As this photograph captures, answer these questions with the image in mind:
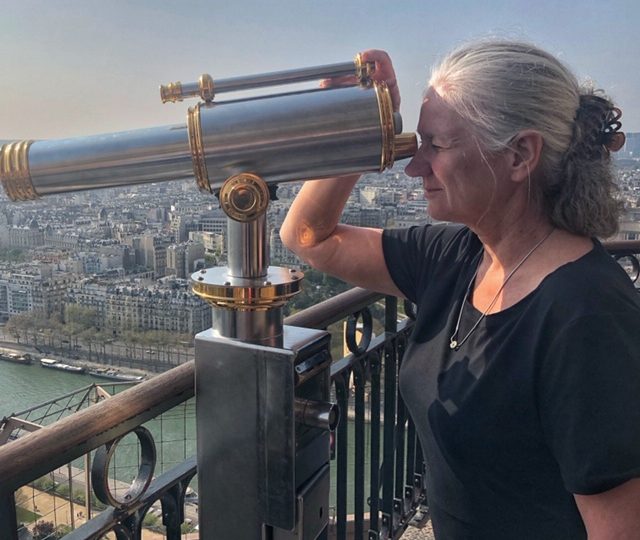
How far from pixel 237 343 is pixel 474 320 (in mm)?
505

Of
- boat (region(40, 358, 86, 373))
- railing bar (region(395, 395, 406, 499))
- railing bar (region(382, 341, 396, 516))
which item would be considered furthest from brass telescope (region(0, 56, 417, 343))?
boat (region(40, 358, 86, 373))

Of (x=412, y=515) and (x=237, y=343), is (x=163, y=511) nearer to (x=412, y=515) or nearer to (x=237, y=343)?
(x=237, y=343)

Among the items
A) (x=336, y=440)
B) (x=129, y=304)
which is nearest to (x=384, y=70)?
(x=336, y=440)

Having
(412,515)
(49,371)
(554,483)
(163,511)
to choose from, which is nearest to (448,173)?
(554,483)

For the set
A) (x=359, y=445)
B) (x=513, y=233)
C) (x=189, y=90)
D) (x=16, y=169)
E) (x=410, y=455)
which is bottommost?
(x=410, y=455)

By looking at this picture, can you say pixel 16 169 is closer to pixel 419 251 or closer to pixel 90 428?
pixel 90 428

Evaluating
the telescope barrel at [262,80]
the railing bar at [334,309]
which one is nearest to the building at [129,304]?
the railing bar at [334,309]

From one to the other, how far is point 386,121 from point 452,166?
285 millimetres

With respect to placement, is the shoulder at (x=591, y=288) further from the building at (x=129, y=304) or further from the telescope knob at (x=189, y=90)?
the building at (x=129, y=304)

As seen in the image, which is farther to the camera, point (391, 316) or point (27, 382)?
point (27, 382)

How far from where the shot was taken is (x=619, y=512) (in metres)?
0.87

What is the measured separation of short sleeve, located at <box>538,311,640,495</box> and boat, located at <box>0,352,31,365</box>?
4549mm

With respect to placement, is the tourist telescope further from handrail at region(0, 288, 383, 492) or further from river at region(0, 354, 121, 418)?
river at region(0, 354, 121, 418)

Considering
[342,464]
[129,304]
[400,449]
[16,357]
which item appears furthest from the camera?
[16,357]
